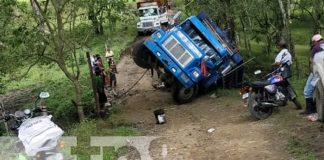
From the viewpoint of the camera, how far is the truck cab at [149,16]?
31297 mm

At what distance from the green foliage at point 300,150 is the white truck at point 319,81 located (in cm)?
82

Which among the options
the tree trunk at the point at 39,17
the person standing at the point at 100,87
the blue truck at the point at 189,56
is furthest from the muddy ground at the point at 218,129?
the tree trunk at the point at 39,17

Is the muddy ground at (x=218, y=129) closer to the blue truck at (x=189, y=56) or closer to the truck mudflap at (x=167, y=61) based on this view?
the blue truck at (x=189, y=56)

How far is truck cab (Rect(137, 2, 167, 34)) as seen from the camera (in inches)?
1232

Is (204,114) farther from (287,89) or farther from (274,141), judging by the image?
(274,141)

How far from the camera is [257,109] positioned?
438 inches

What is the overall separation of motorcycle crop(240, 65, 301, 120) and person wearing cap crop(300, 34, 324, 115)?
0.77 m

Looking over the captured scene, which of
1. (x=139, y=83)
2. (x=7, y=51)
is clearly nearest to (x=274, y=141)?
(x=7, y=51)

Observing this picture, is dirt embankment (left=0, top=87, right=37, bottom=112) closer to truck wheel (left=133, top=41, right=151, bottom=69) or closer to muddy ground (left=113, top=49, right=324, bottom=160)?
muddy ground (left=113, top=49, right=324, bottom=160)

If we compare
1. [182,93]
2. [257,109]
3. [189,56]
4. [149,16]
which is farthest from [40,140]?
[149,16]

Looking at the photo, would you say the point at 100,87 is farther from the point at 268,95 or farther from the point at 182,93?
the point at 268,95

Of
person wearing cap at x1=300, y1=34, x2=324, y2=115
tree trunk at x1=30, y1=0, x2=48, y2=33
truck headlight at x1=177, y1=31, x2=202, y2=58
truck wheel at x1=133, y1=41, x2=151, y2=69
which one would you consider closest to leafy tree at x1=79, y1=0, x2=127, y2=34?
tree trunk at x1=30, y1=0, x2=48, y2=33

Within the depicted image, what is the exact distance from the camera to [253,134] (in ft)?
32.0

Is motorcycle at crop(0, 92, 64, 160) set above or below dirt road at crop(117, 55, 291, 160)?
above
